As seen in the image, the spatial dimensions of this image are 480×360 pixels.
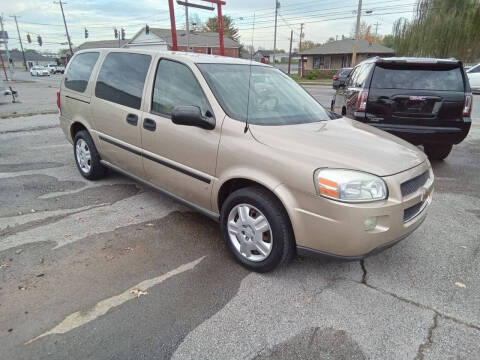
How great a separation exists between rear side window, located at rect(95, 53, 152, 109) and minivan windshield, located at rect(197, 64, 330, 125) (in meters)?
0.82

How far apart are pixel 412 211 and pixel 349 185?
27.3 inches

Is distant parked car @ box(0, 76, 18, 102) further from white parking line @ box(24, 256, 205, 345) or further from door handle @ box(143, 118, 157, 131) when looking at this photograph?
white parking line @ box(24, 256, 205, 345)

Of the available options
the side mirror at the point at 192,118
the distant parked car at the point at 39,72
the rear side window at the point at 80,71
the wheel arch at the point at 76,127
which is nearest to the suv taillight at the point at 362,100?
the side mirror at the point at 192,118

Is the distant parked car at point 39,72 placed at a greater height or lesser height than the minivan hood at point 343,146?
lesser

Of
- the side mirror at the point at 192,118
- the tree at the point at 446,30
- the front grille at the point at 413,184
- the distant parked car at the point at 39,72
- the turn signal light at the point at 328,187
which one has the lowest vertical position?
the distant parked car at the point at 39,72

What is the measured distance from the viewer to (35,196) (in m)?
4.28

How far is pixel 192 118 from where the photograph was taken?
278 cm

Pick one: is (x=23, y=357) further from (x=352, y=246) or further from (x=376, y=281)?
(x=376, y=281)

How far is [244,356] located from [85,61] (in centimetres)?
429

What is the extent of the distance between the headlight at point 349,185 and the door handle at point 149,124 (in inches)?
71.6

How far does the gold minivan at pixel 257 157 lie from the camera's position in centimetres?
233

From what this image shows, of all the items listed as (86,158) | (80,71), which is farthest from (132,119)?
(80,71)

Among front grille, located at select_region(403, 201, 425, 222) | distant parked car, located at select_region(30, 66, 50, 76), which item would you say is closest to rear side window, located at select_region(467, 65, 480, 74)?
front grille, located at select_region(403, 201, 425, 222)

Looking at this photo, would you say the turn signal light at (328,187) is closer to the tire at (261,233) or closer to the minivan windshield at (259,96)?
the tire at (261,233)
